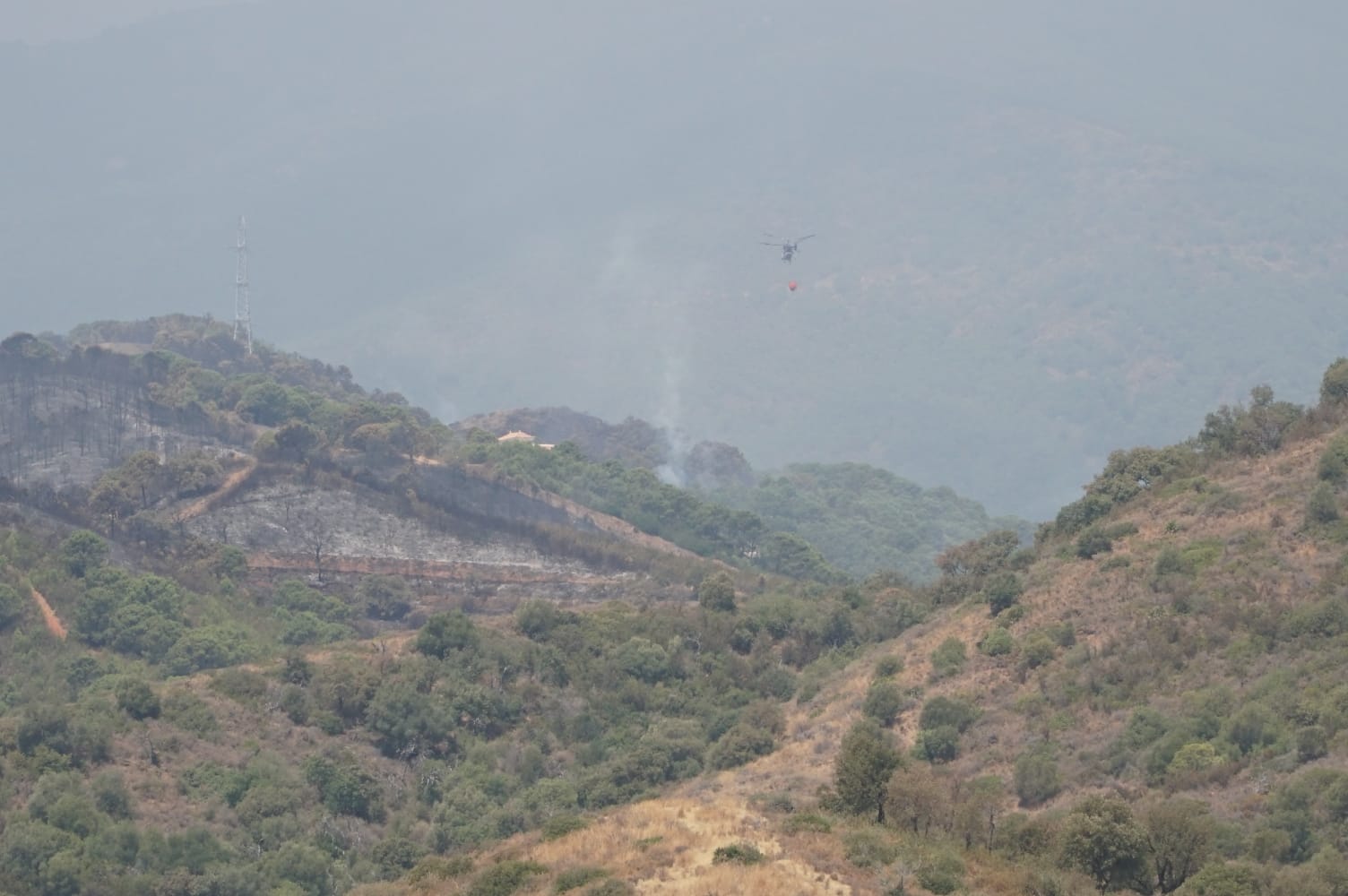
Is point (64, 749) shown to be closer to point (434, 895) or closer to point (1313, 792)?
point (434, 895)

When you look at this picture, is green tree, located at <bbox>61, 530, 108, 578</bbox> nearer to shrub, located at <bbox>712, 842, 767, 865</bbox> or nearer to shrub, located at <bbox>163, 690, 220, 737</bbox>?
shrub, located at <bbox>163, 690, 220, 737</bbox>

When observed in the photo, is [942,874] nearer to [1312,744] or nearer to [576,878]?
[576,878]

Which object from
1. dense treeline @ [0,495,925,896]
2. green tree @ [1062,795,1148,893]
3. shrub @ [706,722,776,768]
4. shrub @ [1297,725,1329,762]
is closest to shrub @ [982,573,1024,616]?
dense treeline @ [0,495,925,896]

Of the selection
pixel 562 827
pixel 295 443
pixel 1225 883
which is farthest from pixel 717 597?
pixel 1225 883

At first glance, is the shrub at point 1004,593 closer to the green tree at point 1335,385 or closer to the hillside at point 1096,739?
the hillside at point 1096,739

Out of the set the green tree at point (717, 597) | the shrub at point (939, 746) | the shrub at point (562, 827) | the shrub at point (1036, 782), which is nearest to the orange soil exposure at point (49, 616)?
the green tree at point (717, 597)

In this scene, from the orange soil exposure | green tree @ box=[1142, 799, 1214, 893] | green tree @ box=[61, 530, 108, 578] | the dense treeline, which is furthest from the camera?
green tree @ box=[61, 530, 108, 578]

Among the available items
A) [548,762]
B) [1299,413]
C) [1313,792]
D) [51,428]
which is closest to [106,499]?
[51,428]
